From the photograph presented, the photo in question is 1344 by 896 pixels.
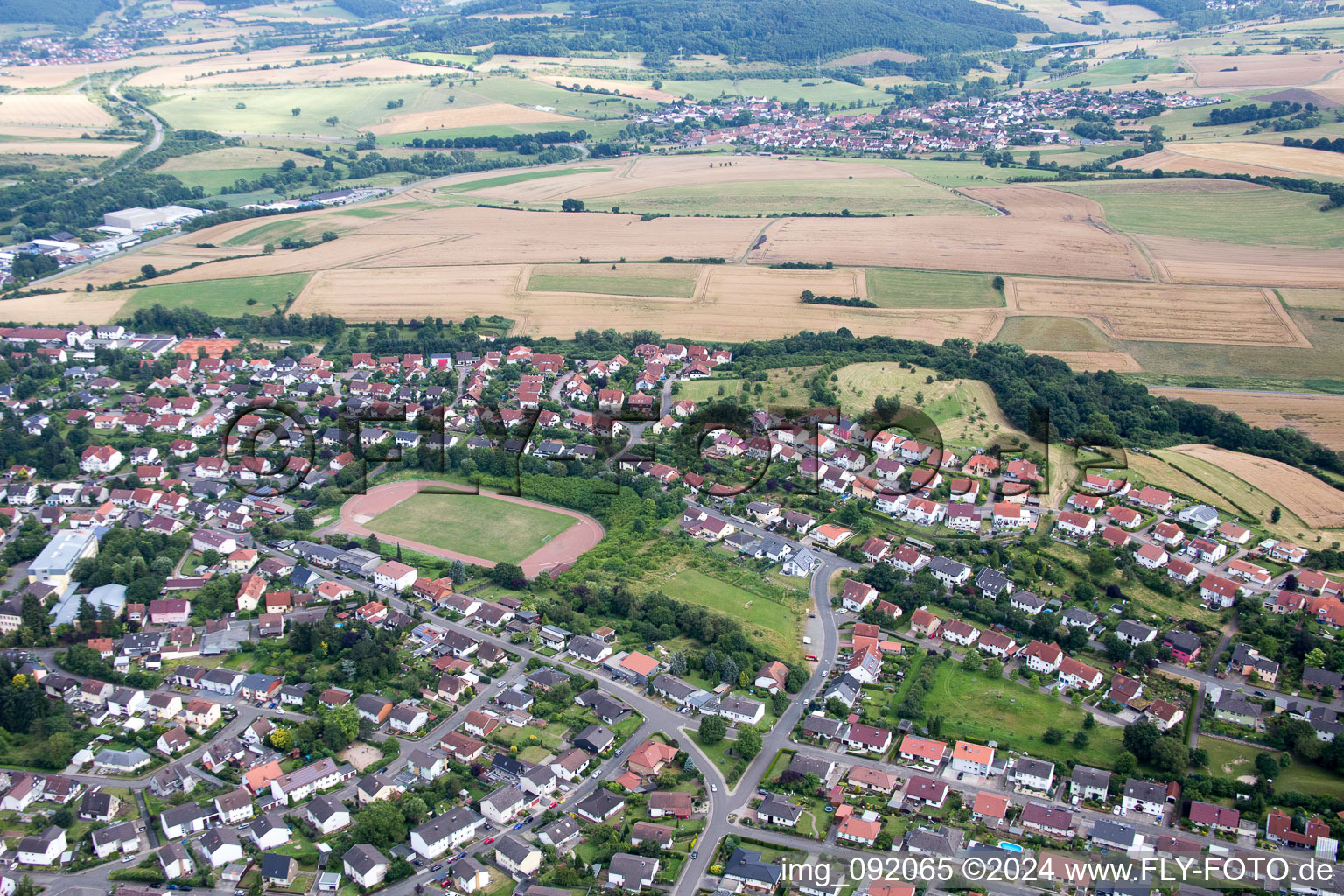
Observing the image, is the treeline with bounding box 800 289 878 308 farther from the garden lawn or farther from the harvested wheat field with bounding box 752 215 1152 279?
the garden lawn

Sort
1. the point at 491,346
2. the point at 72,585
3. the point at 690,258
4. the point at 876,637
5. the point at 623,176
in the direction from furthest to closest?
the point at 623,176 → the point at 690,258 → the point at 491,346 → the point at 72,585 → the point at 876,637

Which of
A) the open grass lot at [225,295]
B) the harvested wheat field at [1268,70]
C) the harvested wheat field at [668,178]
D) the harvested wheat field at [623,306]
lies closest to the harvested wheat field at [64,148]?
the harvested wheat field at [668,178]

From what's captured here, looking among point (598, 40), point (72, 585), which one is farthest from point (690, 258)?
point (598, 40)

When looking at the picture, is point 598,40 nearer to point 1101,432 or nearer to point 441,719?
point 1101,432

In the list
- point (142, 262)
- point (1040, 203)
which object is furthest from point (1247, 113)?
point (142, 262)

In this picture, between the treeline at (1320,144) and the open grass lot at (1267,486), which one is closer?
the open grass lot at (1267,486)

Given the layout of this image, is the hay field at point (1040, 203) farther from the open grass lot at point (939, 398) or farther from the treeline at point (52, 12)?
the treeline at point (52, 12)
